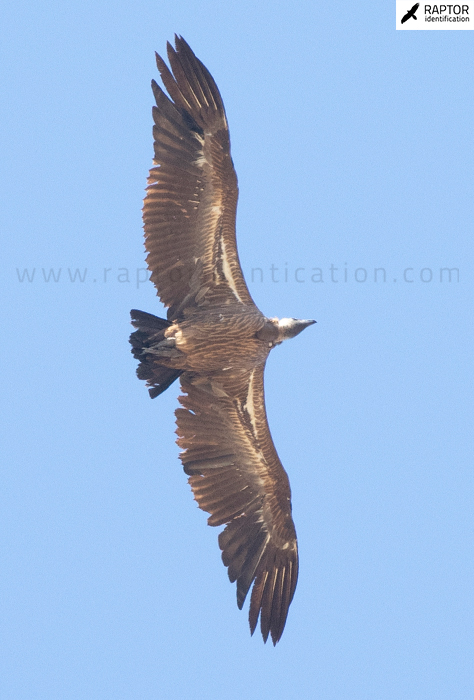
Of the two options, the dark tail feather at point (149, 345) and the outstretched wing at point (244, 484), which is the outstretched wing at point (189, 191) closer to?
the dark tail feather at point (149, 345)

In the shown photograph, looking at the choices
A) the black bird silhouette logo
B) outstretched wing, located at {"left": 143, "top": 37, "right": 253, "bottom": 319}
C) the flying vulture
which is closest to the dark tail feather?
the flying vulture

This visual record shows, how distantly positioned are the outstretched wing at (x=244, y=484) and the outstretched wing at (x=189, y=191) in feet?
4.08

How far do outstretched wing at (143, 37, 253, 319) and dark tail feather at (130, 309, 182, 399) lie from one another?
39cm

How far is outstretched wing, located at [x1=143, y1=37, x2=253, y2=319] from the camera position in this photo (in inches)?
499

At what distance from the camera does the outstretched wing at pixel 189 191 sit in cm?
1266

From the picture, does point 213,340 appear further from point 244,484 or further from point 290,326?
point 244,484

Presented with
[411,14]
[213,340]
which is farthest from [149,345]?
[411,14]

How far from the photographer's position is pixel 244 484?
1362cm

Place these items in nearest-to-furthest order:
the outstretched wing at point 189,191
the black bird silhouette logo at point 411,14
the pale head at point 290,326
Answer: the outstretched wing at point 189,191 < the pale head at point 290,326 < the black bird silhouette logo at point 411,14

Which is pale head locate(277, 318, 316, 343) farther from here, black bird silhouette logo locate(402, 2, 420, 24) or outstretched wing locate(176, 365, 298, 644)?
black bird silhouette logo locate(402, 2, 420, 24)

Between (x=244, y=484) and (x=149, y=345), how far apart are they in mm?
2210

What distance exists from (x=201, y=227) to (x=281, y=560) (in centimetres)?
416

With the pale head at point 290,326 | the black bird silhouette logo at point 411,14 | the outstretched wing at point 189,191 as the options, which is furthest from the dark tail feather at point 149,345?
the black bird silhouette logo at point 411,14

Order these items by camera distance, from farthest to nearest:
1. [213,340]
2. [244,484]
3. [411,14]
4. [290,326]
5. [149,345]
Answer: [411,14] < [244,484] < [290,326] < [213,340] < [149,345]
